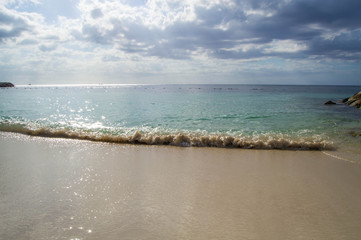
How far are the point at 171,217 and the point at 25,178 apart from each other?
4.28 metres

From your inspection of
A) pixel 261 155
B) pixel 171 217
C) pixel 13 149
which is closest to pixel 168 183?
pixel 171 217

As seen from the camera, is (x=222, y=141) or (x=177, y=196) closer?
(x=177, y=196)

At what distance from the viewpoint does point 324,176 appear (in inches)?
243

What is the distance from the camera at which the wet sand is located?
370cm

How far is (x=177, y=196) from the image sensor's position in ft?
15.9

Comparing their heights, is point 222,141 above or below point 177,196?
above

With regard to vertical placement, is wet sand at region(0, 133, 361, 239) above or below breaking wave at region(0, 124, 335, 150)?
below

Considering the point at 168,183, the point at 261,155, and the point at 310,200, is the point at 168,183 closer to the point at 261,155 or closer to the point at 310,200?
the point at 310,200

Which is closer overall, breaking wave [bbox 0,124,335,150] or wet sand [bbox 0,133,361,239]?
wet sand [bbox 0,133,361,239]

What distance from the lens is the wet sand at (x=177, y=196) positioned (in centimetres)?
370

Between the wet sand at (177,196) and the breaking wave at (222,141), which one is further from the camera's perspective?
the breaking wave at (222,141)

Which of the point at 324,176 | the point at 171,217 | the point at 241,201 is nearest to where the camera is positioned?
the point at 171,217

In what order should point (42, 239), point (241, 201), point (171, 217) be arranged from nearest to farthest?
point (42, 239), point (171, 217), point (241, 201)

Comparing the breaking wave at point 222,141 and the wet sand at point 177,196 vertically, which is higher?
the breaking wave at point 222,141
